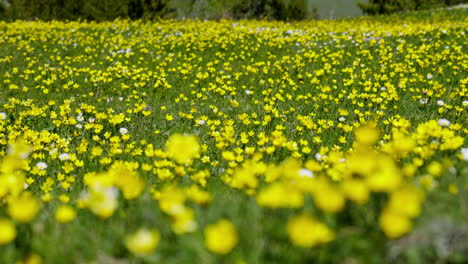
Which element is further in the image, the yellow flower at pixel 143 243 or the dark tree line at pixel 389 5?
the dark tree line at pixel 389 5

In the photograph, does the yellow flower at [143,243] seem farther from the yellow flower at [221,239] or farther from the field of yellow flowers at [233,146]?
the yellow flower at [221,239]

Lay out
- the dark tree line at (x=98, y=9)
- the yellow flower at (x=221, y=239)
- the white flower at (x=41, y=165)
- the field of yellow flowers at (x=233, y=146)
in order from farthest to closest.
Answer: the dark tree line at (x=98, y=9), the white flower at (x=41, y=165), the field of yellow flowers at (x=233, y=146), the yellow flower at (x=221, y=239)

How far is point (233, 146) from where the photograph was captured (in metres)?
4.59

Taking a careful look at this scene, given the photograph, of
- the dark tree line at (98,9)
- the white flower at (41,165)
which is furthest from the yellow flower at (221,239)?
the dark tree line at (98,9)

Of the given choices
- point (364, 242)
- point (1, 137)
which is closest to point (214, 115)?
point (1, 137)

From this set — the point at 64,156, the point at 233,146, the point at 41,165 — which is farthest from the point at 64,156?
the point at 233,146

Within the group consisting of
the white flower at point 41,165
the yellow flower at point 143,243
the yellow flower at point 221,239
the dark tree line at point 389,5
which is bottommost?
the dark tree line at point 389,5

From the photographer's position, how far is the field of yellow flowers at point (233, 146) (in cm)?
158

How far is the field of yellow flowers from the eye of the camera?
158cm

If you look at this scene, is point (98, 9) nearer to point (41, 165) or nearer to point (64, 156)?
point (64, 156)

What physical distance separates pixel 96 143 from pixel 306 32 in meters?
8.38

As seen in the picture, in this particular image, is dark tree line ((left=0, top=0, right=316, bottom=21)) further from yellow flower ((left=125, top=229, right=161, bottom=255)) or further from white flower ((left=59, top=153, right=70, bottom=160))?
yellow flower ((left=125, top=229, right=161, bottom=255))

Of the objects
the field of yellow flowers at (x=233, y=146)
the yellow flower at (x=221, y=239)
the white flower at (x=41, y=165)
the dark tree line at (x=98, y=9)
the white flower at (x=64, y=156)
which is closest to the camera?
the yellow flower at (x=221, y=239)

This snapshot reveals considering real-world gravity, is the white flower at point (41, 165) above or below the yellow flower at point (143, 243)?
below
